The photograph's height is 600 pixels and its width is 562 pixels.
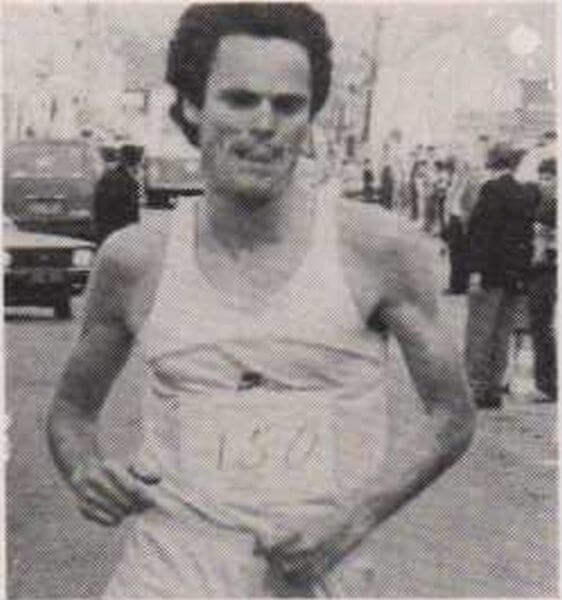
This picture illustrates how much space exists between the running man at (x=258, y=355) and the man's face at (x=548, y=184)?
236 inches

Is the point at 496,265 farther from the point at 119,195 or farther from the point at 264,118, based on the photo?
the point at 264,118

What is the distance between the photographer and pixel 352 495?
275 centimetres

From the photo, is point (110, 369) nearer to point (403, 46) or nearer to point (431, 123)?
point (403, 46)

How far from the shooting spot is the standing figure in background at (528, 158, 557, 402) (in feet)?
29.0

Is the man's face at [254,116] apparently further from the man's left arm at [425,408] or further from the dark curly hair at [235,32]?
the man's left arm at [425,408]

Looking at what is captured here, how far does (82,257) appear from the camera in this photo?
41.4 ft

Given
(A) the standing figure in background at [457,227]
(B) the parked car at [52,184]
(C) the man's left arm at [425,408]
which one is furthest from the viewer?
(B) the parked car at [52,184]

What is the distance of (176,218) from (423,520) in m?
3.50

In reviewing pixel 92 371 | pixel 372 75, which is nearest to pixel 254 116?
pixel 92 371

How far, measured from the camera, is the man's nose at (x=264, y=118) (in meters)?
2.85

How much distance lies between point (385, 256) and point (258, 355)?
0.21m

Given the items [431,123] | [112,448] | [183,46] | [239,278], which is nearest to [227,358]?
[239,278]

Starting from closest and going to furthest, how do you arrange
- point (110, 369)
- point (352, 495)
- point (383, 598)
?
1. point (352, 495)
2. point (110, 369)
3. point (383, 598)

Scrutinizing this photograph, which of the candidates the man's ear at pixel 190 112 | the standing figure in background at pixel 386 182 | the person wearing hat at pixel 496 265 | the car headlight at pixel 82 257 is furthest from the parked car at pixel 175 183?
the man's ear at pixel 190 112
